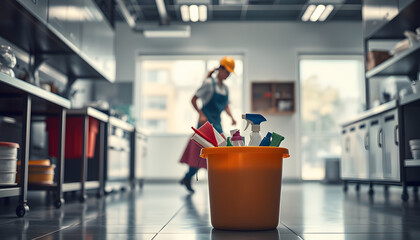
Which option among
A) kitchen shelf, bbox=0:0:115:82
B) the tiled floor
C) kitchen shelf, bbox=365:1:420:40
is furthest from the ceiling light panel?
the tiled floor

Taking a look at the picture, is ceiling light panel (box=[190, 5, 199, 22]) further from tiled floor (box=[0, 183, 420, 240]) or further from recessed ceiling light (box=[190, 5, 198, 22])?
tiled floor (box=[0, 183, 420, 240])

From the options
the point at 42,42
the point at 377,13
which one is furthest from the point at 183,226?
the point at 377,13

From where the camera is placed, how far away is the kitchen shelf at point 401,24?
3969mm

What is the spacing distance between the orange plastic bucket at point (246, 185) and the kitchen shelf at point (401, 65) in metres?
2.46

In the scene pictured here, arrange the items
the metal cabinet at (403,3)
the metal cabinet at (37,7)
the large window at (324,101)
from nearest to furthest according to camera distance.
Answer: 1. the metal cabinet at (37,7)
2. the metal cabinet at (403,3)
3. the large window at (324,101)

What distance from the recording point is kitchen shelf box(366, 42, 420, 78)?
12.5 ft

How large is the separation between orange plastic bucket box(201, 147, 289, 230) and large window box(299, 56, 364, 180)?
6.34 meters

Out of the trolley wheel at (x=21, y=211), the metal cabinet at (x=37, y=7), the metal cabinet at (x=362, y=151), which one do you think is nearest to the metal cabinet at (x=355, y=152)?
the metal cabinet at (x=362, y=151)

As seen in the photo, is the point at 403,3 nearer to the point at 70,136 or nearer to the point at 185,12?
the point at 70,136

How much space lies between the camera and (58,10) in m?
3.58

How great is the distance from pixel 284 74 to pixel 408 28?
3.30 metres

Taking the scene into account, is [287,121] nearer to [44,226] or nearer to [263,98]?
[263,98]

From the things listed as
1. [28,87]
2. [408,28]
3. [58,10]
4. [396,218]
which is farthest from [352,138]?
[28,87]

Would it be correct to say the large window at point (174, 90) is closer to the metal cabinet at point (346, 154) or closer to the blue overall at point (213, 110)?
the metal cabinet at point (346, 154)
